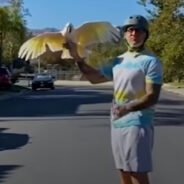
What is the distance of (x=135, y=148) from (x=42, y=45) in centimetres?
115

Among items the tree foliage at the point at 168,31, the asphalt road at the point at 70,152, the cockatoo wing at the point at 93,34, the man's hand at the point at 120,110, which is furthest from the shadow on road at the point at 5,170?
the tree foliage at the point at 168,31

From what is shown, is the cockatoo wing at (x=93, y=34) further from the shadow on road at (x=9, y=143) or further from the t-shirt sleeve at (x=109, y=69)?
the shadow on road at (x=9, y=143)

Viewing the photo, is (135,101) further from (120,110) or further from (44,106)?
(44,106)

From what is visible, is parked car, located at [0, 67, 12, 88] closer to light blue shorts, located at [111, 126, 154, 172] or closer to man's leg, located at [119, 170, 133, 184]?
man's leg, located at [119, 170, 133, 184]

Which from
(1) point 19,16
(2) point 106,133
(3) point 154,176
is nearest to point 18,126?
(2) point 106,133

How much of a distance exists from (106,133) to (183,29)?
28827 mm

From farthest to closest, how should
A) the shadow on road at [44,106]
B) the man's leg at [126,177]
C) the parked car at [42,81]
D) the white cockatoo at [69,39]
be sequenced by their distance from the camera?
the parked car at [42,81] < the shadow on road at [44,106] < the man's leg at [126,177] < the white cockatoo at [69,39]

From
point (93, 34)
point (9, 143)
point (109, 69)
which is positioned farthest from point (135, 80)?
point (9, 143)

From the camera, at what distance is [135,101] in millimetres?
5574

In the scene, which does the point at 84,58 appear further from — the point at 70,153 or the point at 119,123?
the point at 70,153

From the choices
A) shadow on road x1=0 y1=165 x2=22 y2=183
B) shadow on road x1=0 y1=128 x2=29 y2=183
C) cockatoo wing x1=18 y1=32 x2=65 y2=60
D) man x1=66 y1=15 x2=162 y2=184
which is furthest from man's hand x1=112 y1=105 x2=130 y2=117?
shadow on road x1=0 y1=128 x2=29 y2=183

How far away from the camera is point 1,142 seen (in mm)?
15133

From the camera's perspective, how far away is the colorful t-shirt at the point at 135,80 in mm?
5598

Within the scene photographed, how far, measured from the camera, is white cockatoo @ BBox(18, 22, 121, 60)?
5484mm
